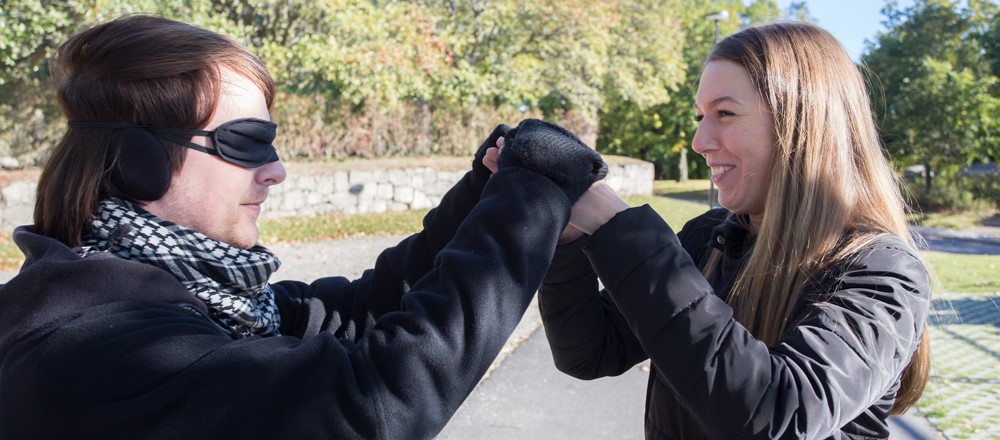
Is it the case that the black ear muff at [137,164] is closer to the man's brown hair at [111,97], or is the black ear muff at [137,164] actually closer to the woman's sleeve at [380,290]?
the man's brown hair at [111,97]

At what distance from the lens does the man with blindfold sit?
1231 mm

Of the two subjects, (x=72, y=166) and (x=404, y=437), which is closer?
(x=404, y=437)

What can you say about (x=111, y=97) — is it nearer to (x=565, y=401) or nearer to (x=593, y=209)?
(x=593, y=209)

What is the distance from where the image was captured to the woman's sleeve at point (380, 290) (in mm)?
2016

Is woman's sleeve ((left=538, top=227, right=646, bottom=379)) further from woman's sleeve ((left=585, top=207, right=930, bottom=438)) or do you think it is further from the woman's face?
the woman's face

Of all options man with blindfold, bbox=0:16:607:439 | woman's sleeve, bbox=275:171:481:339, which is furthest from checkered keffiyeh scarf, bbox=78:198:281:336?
woman's sleeve, bbox=275:171:481:339

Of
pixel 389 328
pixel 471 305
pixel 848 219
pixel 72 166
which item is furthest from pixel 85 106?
pixel 848 219

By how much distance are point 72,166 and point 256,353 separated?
66 cm

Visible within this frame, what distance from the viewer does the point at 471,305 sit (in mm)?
1273

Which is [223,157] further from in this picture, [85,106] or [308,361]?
[308,361]

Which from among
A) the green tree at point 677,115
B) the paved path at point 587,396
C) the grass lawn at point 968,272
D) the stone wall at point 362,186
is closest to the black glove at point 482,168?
the paved path at point 587,396

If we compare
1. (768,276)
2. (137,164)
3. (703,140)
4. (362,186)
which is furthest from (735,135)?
(362,186)

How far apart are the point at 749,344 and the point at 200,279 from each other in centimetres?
107

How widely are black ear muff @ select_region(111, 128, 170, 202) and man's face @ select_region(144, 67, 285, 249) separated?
49 mm
